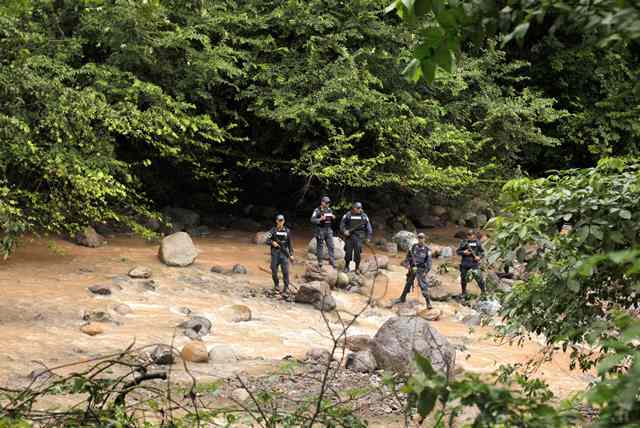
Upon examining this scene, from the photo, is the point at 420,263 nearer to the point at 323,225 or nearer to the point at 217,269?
the point at 323,225

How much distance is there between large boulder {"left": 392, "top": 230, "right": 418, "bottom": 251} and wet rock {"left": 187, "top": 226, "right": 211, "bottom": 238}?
5.32m

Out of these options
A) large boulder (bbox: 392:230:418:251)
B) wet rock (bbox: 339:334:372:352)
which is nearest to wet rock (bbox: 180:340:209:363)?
wet rock (bbox: 339:334:372:352)

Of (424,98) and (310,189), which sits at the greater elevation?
(424,98)

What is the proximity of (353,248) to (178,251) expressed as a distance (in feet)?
12.8

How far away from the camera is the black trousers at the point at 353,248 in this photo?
14.7m

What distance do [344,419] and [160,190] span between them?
17.1 meters

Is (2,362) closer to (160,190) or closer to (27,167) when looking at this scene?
(27,167)

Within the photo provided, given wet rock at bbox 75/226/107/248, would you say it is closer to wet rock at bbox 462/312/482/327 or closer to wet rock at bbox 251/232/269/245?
wet rock at bbox 251/232/269/245

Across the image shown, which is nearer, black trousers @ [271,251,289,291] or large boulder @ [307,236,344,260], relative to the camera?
black trousers @ [271,251,289,291]

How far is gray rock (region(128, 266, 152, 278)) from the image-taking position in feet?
42.5

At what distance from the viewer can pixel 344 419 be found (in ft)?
10.2

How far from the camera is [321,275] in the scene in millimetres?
14086

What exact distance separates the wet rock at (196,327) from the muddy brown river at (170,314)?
0.17 meters

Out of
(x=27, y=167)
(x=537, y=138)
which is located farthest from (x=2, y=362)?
(x=537, y=138)
